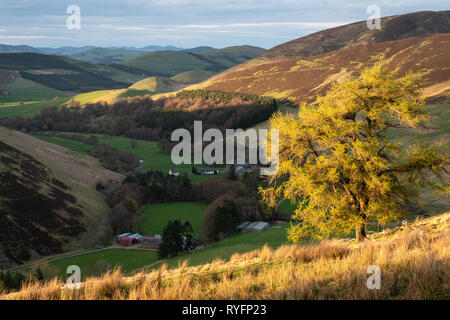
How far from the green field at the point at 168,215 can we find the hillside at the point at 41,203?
10185 mm

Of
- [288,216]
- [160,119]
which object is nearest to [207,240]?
[288,216]

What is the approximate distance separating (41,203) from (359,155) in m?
66.9

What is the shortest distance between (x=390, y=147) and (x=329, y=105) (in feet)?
12.2

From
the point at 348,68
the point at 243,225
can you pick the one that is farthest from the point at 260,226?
the point at 348,68

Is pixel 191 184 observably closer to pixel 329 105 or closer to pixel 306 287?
pixel 329 105

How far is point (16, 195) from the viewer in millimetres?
63531

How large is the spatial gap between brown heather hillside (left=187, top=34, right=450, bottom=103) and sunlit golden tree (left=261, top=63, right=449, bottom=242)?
109 meters

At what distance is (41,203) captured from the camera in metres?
65.7

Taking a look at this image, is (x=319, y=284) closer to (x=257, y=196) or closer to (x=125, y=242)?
(x=125, y=242)

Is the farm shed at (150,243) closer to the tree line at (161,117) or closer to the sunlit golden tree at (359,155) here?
the sunlit golden tree at (359,155)

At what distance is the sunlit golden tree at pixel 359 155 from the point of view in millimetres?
15969

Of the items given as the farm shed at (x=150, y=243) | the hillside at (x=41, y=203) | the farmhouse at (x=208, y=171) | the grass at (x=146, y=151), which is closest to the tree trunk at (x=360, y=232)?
the farm shed at (x=150, y=243)

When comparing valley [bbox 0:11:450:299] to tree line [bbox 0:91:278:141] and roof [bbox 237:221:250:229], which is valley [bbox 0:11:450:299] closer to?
roof [bbox 237:221:250:229]

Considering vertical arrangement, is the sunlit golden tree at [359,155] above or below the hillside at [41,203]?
above
